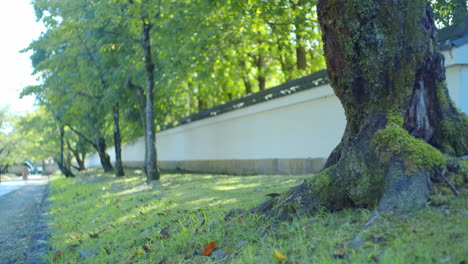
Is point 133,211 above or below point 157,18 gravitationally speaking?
below

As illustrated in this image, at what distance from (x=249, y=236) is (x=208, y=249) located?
1.38 ft

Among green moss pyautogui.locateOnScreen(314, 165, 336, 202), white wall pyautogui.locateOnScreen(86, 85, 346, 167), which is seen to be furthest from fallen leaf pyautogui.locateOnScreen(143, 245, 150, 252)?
white wall pyautogui.locateOnScreen(86, 85, 346, 167)

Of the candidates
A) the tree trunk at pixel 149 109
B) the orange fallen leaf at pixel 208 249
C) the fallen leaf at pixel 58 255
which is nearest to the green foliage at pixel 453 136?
the orange fallen leaf at pixel 208 249

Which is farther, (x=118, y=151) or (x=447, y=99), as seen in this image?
(x=118, y=151)

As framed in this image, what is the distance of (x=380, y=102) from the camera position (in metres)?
4.27

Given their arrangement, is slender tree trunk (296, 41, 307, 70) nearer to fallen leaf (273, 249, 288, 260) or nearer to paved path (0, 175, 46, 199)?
paved path (0, 175, 46, 199)

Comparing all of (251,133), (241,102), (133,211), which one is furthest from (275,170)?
(133,211)

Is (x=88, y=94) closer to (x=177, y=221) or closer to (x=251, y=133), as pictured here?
(x=251, y=133)

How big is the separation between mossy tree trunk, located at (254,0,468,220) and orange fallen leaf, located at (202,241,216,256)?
→ 0.64m

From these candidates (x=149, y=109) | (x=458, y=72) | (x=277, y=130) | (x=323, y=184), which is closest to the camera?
(x=323, y=184)

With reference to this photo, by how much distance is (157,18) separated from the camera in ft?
41.0

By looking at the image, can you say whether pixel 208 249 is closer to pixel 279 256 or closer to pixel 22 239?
pixel 279 256

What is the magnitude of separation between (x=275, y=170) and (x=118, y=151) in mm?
8417

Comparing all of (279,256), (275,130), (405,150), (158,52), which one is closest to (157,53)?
(158,52)
